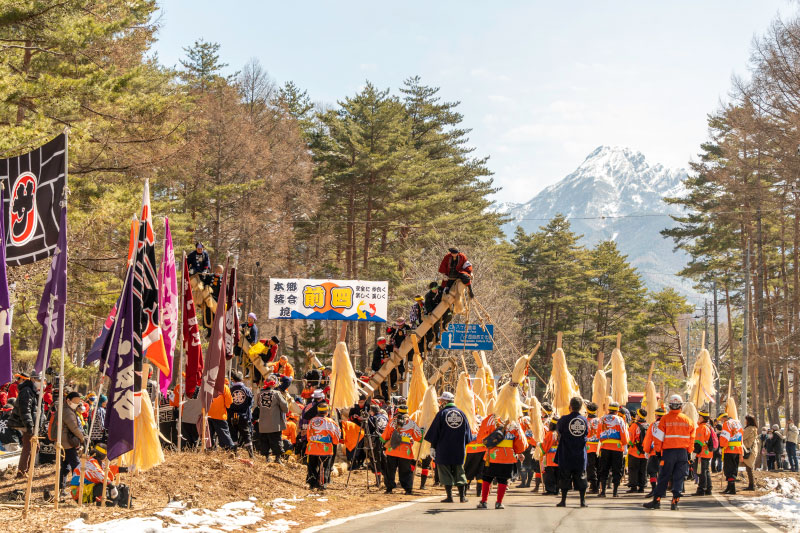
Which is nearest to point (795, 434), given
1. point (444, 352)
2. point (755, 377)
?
point (755, 377)

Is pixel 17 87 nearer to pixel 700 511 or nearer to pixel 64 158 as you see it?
pixel 64 158

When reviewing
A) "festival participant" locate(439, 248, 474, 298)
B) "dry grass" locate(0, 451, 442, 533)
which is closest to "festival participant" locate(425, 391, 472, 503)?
"dry grass" locate(0, 451, 442, 533)

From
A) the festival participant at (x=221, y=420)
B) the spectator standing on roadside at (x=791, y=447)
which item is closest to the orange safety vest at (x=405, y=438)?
the festival participant at (x=221, y=420)

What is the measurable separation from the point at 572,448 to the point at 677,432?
1.83 meters

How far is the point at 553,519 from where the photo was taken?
11969 millimetres

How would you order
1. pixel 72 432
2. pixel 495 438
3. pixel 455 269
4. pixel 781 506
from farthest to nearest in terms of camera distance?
pixel 455 269 < pixel 781 506 < pixel 495 438 < pixel 72 432

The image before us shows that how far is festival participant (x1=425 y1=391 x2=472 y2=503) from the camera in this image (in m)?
14.3

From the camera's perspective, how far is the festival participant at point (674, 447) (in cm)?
1411

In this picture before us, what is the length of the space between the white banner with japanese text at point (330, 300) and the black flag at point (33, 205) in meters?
20.7

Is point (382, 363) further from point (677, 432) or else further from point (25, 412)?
point (25, 412)

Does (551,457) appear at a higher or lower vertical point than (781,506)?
higher

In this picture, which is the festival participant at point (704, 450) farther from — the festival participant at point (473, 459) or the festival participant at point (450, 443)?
the festival participant at point (450, 443)

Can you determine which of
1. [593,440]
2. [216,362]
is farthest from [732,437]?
[216,362]

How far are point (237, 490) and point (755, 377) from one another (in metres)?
40.4
